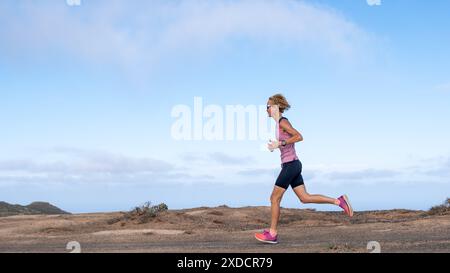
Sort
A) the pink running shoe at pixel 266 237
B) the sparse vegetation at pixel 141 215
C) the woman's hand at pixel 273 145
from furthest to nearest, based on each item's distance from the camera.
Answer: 1. the sparse vegetation at pixel 141 215
2. the pink running shoe at pixel 266 237
3. the woman's hand at pixel 273 145

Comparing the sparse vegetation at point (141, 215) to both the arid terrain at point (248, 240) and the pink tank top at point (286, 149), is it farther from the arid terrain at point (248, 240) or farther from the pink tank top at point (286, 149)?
the pink tank top at point (286, 149)

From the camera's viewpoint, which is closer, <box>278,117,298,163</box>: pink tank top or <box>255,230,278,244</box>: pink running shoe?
<box>278,117,298,163</box>: pink tank top

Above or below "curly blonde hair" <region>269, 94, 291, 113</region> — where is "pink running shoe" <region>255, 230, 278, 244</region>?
below

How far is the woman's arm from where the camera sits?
10.9m

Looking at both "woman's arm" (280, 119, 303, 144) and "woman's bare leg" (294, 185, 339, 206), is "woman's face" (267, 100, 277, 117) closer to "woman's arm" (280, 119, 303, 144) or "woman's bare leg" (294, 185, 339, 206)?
"woman's arm" (280, 119, 303, 144)

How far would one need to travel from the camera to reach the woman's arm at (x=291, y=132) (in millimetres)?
10866

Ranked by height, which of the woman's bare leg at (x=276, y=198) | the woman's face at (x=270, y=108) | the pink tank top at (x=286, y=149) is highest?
the woman's face at (x=270, y=108)

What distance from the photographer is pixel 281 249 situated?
1084 centimetres

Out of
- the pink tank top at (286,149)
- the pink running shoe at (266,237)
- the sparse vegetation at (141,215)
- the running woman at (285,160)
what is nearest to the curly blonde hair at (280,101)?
the running woman at (285,160)

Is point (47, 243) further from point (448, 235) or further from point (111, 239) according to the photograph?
point (448, 235)

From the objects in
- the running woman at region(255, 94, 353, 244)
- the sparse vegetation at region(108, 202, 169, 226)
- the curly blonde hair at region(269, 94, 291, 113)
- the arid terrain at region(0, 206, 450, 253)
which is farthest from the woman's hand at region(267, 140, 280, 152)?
the sparse vegetation at region(108, 202, 169, 226)

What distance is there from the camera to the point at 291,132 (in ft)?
35.9

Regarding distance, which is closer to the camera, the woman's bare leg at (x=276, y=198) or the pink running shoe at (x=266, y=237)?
the woman's bare leg at (x=276, y=198)
